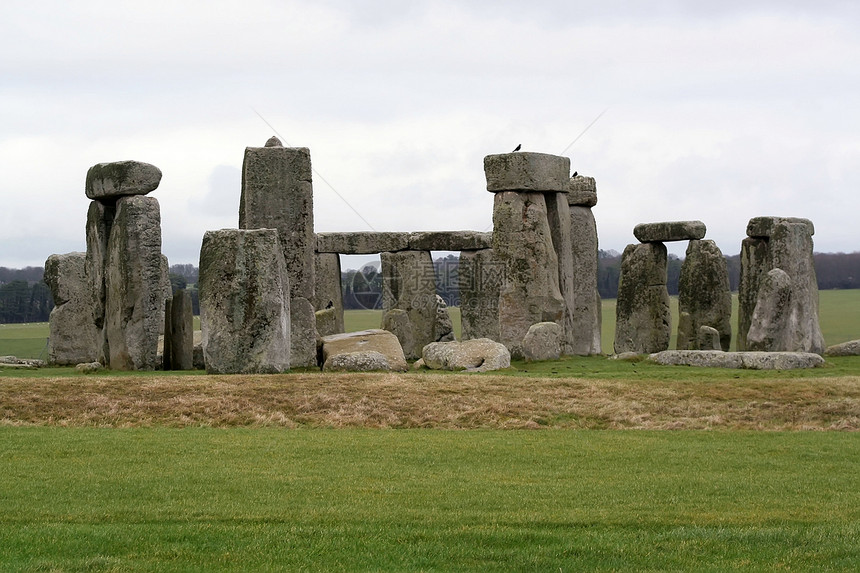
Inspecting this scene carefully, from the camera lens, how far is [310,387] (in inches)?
626

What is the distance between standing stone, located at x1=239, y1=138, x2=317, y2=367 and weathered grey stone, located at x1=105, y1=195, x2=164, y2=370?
1998 mm

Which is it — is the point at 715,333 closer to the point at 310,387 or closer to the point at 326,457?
the point at 310,387

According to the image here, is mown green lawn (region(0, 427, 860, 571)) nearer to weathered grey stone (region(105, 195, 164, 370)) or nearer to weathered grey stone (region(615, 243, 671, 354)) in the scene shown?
weathered grey stone (region(105, 195, 164, 370))

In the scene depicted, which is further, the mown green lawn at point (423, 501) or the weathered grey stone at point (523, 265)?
the weathered grey stone at point (523, 265)

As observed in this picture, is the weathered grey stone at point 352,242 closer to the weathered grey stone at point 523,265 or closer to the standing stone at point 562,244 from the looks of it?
the standing stone at point 562,244

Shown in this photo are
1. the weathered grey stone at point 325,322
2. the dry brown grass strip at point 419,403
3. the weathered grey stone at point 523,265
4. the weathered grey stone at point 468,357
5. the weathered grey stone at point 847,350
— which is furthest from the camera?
the weathered grey stone at point 325,322

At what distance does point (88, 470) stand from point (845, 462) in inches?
286

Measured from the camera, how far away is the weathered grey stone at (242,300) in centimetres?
1745

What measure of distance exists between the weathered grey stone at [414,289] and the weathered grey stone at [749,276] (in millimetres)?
7555

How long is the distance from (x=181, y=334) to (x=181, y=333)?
0.02 m

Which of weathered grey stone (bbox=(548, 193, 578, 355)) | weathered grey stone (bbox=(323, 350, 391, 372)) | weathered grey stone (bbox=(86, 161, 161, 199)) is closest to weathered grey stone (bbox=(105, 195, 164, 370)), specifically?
weathered grey stone (bbox=(86, 161, 161, 199))

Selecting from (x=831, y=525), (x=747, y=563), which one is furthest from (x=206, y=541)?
(x=831, y=525)

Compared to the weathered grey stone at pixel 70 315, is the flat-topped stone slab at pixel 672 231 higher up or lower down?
higher up

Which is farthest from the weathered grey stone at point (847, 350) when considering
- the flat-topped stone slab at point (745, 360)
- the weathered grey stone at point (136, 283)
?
the weathered grey stone at point (136, 283)
